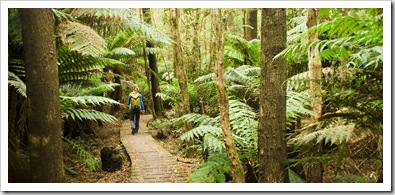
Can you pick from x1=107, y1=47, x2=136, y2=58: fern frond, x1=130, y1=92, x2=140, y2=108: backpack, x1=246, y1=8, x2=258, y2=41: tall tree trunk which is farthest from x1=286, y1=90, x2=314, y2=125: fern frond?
x1=107, y1=47, x2=136, y2=58: fern frond

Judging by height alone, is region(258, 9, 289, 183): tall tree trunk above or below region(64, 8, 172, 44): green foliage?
below

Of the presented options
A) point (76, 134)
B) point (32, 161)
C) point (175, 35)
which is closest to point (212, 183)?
point (32, 161)

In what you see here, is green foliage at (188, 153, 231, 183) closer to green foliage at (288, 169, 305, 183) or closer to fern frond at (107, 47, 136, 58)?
green foliage at (288, 169, 305, 183)

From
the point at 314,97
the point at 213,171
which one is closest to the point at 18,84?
the point at 213,171

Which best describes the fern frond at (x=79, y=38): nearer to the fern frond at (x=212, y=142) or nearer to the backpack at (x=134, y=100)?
the fern frond at (x=212, y=142)

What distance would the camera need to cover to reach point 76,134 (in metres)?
5.50

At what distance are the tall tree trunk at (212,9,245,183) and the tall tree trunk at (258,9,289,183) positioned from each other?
8.5 inches

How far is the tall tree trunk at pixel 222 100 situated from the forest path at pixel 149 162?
0.61 metres

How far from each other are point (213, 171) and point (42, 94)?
1591 millimetres

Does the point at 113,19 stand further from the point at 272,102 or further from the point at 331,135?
the point at 331,135

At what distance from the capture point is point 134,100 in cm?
532

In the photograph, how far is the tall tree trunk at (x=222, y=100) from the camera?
8.82ft

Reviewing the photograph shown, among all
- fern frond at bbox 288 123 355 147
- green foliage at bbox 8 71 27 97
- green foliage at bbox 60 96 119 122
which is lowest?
fern frond at bbox 288 123 355 147

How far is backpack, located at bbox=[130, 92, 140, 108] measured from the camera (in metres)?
5.27
